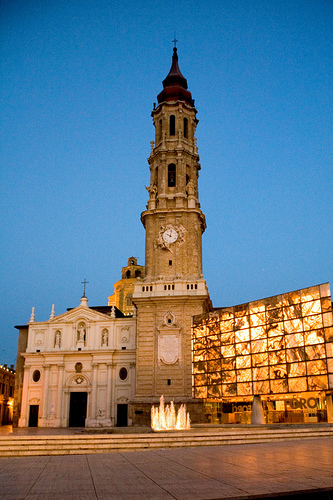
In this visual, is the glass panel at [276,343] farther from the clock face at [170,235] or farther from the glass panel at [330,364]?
the clock face at [170,235]

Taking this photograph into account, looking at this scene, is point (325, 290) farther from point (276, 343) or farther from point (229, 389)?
point (229, 389)

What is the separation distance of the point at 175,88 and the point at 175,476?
1851 inches

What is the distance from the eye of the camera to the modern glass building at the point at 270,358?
1139 inches

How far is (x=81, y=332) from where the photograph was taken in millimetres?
50125

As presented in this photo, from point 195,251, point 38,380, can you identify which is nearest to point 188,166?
point 195,251

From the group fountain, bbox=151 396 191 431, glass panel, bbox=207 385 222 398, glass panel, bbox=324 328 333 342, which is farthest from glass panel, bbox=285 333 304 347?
fountain, bbox=151 396 191 431

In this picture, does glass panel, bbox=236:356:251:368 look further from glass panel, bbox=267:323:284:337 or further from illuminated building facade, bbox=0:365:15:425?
illuminated building facade, bbox=0:365:15:425

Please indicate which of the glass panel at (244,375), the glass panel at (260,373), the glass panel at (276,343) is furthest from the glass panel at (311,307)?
the glass panel at (244,375)

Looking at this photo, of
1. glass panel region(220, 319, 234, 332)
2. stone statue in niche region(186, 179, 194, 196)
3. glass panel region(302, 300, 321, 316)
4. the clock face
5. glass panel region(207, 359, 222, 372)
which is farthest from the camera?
stone statue in niche region(186, 179, 194, 196)

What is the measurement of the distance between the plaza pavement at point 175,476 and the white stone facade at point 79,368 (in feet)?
107

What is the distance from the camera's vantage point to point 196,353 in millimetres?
38844

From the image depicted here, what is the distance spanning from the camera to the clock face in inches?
1796

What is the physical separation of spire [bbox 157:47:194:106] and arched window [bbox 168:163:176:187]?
299 inches

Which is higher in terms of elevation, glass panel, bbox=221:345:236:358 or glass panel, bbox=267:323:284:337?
glass panel, bbox=267:323:284:337
